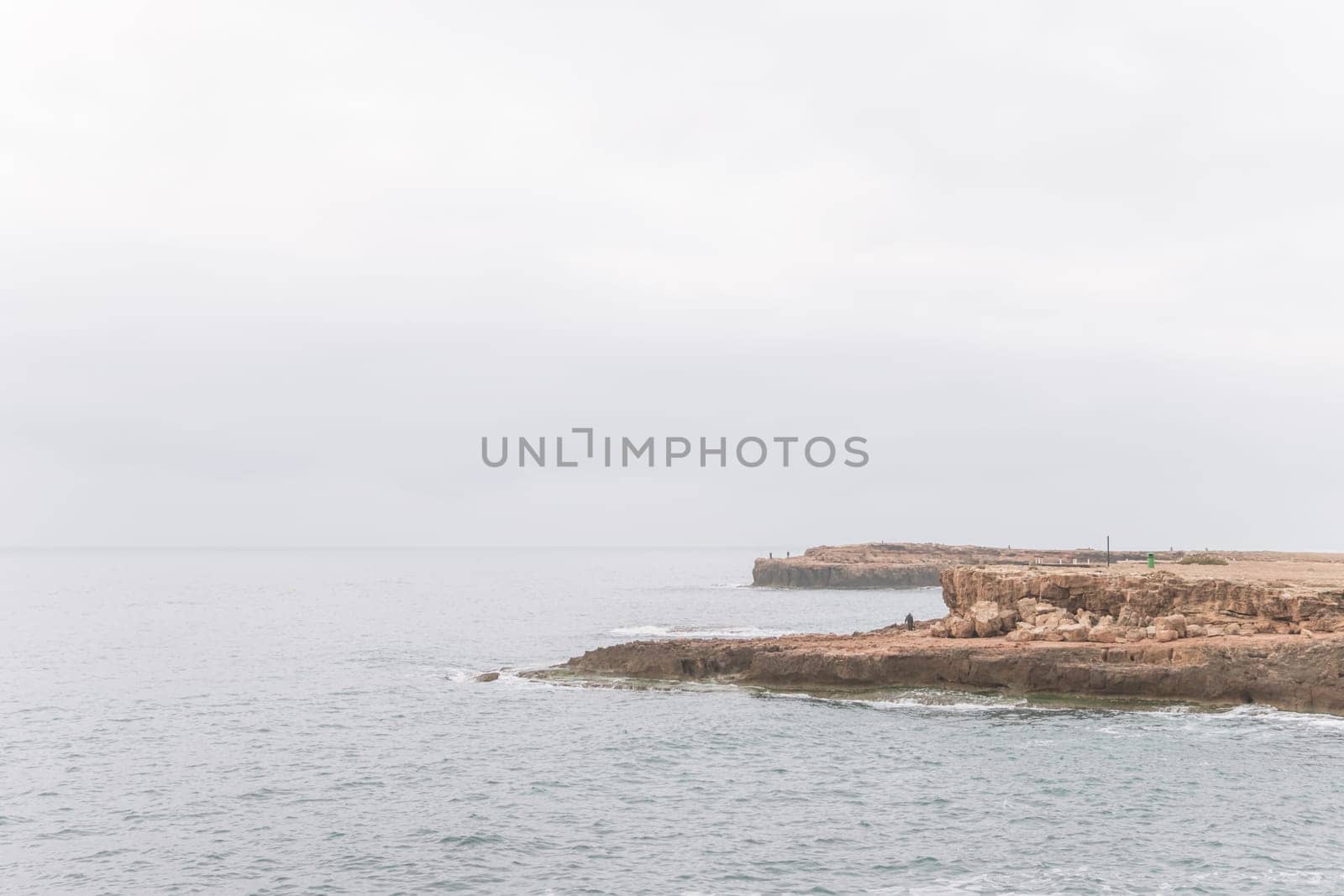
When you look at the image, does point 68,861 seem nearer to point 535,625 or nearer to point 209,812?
point 209,812

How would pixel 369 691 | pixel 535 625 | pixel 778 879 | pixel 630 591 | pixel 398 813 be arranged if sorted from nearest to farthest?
1. pixel 778 879
2. pixel 398 813
3. pixel 369 691
4. pixel 535 625
5. pixel 630 591

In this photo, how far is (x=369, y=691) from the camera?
51500 millimetres

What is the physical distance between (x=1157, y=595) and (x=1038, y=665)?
24.6 feet

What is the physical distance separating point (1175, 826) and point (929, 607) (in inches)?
3231

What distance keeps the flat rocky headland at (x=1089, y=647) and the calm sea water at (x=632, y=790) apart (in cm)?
170

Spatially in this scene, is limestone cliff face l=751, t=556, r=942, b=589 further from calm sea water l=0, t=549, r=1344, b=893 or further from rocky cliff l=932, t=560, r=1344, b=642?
calm sea water l=0, t=549, r=1344, b=893

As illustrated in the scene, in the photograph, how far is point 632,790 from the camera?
105ft

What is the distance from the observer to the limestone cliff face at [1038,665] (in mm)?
40531

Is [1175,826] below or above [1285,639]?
below

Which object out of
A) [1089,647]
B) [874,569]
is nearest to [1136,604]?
[1089,647]

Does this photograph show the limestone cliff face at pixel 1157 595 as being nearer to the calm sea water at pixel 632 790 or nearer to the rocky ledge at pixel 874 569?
the calm sea water at pixel 632 790

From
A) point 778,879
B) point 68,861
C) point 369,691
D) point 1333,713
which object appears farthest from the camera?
point 369,691

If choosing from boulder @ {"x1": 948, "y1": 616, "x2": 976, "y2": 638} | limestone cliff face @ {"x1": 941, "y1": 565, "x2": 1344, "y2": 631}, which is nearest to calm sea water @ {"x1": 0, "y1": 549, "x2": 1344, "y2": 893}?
boulder @ {"x1": 948, "y1": 616, "x2": 976, "y2": 638}

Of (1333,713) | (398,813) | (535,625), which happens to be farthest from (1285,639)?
(535,625)
